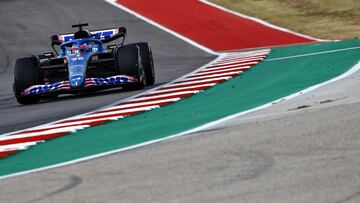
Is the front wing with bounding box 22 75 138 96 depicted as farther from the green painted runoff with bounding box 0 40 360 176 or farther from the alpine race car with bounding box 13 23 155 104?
the green painted runoff with bounding box 0 40 360 176

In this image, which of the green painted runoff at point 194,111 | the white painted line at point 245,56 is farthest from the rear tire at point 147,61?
the white painted line at point 245,56

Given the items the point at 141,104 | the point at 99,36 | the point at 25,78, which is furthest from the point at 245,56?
the point at 141,104


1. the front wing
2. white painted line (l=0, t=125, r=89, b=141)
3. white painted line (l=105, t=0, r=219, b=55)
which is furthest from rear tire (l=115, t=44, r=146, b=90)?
white painted line (l=105, t=0, r=219, b=55)

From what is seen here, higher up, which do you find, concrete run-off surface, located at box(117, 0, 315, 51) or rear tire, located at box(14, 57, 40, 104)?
rear tire, located at box(14, 57, 40, 104)

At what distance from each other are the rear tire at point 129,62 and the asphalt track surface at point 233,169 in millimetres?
7928

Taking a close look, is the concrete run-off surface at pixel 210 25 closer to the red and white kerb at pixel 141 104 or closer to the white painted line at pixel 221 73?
the red and white kerb at pixel 141 104

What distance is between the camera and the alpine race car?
56.9 feet

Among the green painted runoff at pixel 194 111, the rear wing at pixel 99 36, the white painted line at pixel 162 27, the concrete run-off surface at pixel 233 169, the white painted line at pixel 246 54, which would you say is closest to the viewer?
the concrete run-off surface at pixel 233 169

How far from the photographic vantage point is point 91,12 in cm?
3528

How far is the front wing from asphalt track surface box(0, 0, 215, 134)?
7.8 inches

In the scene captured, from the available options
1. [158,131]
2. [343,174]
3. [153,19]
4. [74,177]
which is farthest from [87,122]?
[153,19]

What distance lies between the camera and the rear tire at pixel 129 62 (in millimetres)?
17438

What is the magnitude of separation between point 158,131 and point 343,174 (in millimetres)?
4085

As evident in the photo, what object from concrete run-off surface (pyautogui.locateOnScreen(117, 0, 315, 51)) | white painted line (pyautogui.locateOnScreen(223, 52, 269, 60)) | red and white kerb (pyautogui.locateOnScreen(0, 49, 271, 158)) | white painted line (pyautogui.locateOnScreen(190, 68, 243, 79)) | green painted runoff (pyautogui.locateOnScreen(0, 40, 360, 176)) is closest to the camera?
green painted runoff (pyautogui.locateOnScreen(0, 40, 360, 176))
